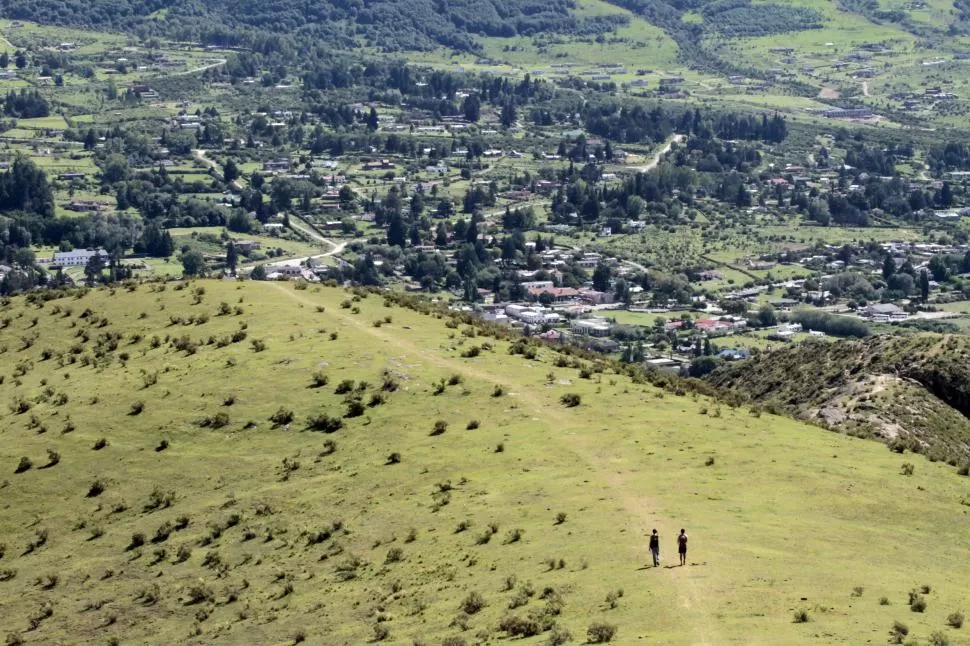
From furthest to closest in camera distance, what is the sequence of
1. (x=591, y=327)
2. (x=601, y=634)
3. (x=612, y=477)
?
(x=591, y=327) < (x=612, y=477) < (x=601, y=634)

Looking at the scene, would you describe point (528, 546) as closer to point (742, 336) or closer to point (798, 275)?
point (742, 336)

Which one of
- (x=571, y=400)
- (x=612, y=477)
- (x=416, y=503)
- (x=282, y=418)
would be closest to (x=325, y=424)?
(x=282, y=418)

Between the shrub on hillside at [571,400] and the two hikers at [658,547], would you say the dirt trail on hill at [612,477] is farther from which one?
Result: the shrub on hillside at [571,400]

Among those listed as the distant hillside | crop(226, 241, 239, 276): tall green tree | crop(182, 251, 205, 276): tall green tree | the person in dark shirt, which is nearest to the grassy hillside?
the person in dark shirt

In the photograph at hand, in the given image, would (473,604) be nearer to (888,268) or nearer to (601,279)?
(601,279)

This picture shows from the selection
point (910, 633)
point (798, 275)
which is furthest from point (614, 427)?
point (798, 275)

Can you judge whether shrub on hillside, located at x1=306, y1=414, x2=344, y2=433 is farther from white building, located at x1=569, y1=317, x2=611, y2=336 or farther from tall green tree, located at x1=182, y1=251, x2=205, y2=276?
tall green tree, located at x1=182, y1=251, x2=205, y2=276
